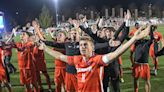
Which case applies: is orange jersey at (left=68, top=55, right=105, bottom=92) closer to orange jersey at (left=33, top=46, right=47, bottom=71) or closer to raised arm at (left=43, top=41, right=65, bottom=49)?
raised arm at (left=43, top=41, right=65, bottom=49)

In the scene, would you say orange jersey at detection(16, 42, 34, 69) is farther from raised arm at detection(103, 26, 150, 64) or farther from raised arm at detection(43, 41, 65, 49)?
raised arm at detection(103, 26, 150, 64)

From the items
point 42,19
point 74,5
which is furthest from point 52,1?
point 42,19

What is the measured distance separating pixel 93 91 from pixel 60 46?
328cm

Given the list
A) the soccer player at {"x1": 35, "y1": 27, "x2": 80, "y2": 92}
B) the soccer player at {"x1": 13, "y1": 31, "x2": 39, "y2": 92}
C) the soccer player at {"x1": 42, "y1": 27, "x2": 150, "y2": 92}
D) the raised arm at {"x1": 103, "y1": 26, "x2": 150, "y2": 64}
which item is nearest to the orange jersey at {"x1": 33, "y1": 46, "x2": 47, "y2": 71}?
the soccer player at {"x1": 13, "y1": 31, "x2": 39, "y2": 92}

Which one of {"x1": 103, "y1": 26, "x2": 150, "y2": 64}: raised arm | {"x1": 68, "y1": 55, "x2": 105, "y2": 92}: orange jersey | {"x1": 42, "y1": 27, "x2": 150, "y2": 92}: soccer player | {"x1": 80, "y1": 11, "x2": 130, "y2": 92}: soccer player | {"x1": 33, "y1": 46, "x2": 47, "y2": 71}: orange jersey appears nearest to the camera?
{"x1": 103, "y1": 26, "x2": 150, "y2": 64}: raised arm

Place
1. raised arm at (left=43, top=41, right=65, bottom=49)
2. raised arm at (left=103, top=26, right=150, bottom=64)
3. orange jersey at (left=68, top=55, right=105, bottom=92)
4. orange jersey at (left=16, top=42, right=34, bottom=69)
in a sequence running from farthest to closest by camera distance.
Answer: orange jersey at (left=16, top=42, right=34, bottom=69) < raised arm at (left=43, top=41, right=65, bottom=49) < orange jersey at (left=68, top=55, right=105, bottom=92) < raised arm at (left=103, top=26, right=150, bottom=64)

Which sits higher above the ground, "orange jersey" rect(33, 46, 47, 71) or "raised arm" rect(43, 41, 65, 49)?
"raised arm" rect(43, 41, 65, 49)

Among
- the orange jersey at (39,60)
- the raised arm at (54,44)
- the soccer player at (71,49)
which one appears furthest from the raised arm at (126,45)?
the orange jersey at (39,60)

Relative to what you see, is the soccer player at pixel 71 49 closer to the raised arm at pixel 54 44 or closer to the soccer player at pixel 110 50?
the raised arm at pixel 54 44

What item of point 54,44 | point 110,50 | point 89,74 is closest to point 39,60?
point 54,44

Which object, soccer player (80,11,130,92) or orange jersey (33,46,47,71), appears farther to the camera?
orange jersey (33,46,47,71)

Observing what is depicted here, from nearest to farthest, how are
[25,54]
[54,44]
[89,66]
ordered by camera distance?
[89,66]
[54,44]
[25,54]

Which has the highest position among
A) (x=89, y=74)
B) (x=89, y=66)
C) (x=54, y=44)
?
(x=54, y=44)

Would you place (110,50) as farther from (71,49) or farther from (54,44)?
(54,44)
